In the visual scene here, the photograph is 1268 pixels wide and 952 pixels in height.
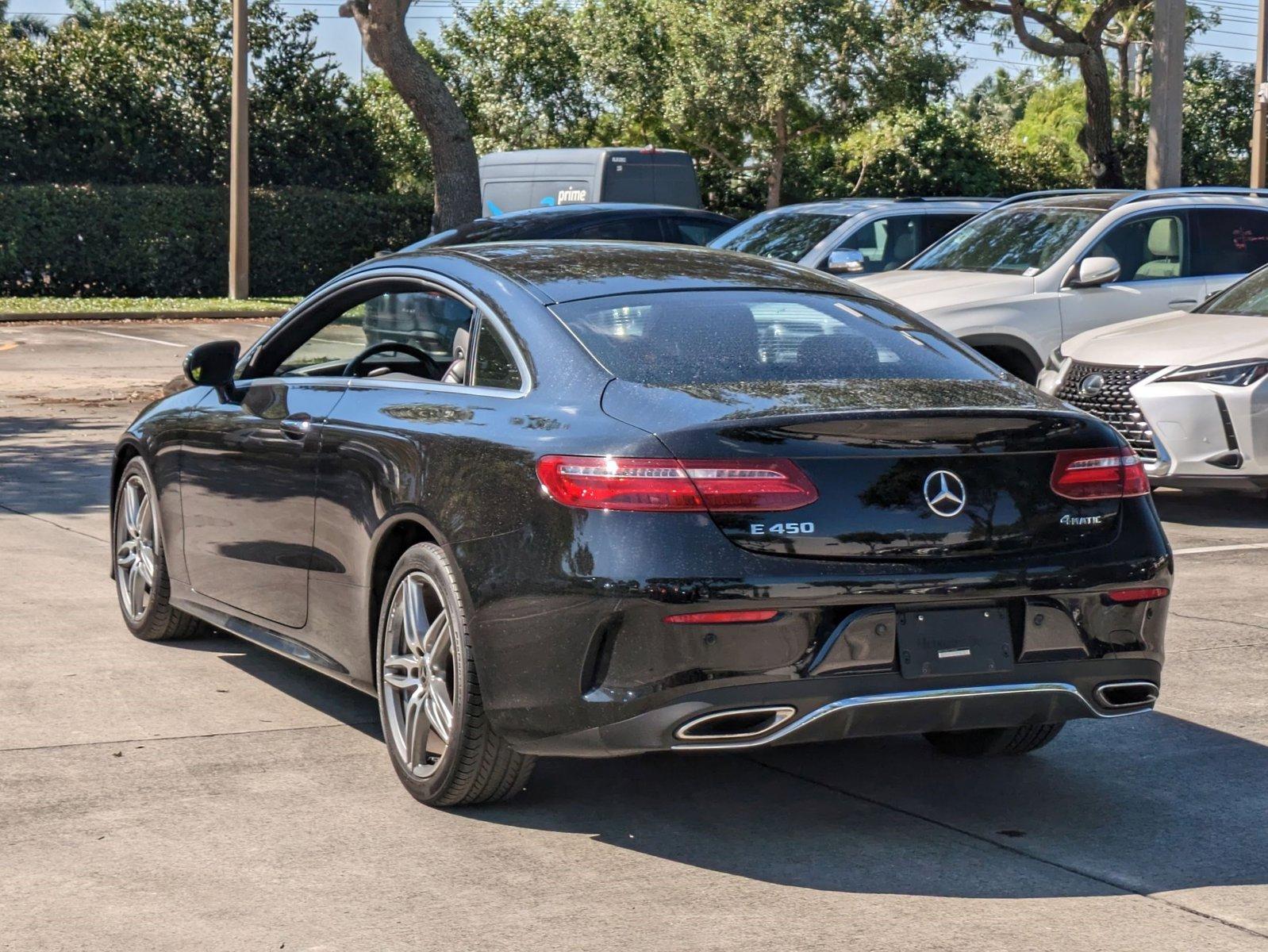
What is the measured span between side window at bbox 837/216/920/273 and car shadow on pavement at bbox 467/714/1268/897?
9662 millimetres

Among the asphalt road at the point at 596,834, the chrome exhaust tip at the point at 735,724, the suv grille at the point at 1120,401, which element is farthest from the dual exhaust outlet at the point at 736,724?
the suv grille at the point at 1120,401

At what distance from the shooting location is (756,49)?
113ft

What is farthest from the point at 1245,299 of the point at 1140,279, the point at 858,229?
the point at 858,229

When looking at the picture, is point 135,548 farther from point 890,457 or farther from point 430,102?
point 430,102

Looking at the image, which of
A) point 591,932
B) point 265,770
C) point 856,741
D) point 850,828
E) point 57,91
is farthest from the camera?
point 57,91

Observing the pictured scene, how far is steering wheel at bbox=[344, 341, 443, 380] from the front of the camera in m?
5.86

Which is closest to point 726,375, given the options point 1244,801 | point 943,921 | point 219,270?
point 943,921

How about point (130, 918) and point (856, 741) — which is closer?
point (130, 918)

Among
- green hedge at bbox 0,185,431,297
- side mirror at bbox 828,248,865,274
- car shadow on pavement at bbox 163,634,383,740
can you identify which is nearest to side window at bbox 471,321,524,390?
car shadow on pavement at bbox 163,634,383,740

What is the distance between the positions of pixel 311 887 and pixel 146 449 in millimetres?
3004

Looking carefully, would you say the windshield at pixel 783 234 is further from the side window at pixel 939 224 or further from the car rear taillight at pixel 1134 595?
the car rear taillight at pixel 1134 595

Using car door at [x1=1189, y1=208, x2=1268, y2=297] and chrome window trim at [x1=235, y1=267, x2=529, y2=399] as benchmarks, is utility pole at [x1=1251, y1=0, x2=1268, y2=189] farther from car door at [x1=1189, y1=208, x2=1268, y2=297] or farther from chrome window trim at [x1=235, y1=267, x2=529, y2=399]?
chrome window trim at [x1=235, y1=267, x2=529, y2=399]

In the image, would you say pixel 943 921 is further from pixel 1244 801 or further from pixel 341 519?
pixel 341 519

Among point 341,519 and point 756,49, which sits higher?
point 756,49
